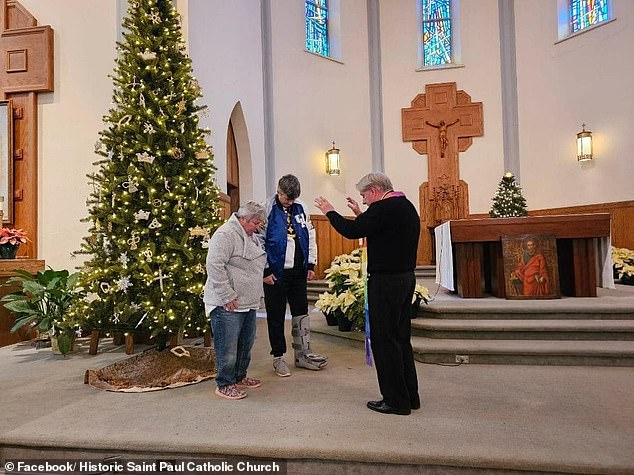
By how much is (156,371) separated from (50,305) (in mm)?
1741

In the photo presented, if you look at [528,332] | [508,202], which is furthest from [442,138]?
[528,332]

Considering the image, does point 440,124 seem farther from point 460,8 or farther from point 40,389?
point 40,389

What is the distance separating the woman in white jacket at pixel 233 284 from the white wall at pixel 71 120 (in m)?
3.69

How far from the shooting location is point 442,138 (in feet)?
33.8

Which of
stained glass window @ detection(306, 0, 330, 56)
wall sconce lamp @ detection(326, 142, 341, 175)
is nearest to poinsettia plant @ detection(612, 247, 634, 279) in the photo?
wall sconce lamp @ detection(326, 142, 341, 175)

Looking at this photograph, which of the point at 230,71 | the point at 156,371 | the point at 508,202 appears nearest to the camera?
the point at 156,371

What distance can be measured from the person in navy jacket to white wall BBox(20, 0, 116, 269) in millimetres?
3462

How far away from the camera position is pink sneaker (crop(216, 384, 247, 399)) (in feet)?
10.1

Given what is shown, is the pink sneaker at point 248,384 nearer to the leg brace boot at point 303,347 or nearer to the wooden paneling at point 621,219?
the leg brace boot at point 303,347

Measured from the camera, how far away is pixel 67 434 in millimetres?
2506

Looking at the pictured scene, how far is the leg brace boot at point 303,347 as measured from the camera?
12.3ft

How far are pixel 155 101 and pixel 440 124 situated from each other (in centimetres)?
724

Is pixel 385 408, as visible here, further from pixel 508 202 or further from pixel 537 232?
pixel 508 202

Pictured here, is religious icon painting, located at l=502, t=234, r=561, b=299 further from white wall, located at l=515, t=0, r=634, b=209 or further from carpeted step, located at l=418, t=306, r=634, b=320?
white wall, located at l=515, t=0, r=634, b=209
